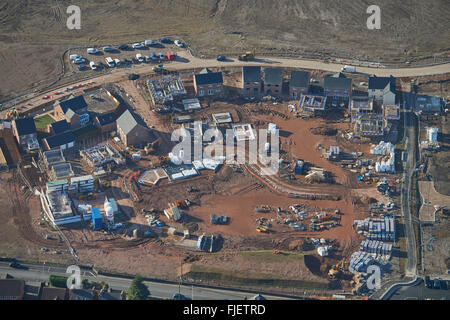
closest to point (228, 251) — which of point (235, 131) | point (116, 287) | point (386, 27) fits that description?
point (116, 287)

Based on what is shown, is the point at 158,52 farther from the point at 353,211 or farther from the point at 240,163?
the point at 353,211

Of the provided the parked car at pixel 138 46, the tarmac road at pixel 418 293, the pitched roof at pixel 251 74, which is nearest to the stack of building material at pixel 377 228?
the tarmac road at pixel 418 293

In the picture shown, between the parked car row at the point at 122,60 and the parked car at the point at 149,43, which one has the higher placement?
the parked car at the point at 149,43

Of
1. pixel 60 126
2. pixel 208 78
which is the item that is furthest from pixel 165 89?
pixel 60 126

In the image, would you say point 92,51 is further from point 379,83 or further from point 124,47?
point 379,83

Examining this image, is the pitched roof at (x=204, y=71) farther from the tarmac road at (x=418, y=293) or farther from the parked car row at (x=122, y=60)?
the tarmac road at (x=418, y=293)

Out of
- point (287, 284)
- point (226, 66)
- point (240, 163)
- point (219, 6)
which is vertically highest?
point (219, 6)

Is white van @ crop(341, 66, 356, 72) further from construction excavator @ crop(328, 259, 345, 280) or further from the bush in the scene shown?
the bush

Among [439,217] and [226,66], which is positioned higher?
[226,66]
